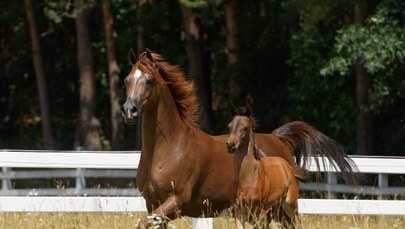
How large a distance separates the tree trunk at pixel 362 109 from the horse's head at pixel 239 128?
54.3 ft

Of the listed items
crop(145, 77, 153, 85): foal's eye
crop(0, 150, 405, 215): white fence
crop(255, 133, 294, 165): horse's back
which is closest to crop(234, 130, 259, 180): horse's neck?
crop(145, 77, 153, 85): foal's eye

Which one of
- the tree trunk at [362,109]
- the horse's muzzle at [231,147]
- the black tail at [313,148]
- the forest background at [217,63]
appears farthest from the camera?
the tree trunk at [362,109]

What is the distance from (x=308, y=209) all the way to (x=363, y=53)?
447 inches

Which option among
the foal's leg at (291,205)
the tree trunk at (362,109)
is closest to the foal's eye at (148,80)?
the foal's leg at (291,205)

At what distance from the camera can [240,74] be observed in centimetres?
3591

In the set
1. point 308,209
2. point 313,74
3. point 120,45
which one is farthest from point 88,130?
point 308,209

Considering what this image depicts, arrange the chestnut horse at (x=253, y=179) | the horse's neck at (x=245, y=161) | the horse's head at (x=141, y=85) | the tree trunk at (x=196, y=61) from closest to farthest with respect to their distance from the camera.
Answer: the chestnut horse at (x=253, y=179), the horse's neck at (x=245, y=161), the horse's head at (x=141, y=85), the tree trunk at (x=196, y=61)

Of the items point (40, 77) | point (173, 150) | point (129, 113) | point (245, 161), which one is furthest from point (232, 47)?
point (245, 161)

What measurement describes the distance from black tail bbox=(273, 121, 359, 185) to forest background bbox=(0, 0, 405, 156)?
883 cm

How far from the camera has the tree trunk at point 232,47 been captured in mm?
36000

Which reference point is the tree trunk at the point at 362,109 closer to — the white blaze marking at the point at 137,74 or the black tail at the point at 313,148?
the black tail at the point at 313,148

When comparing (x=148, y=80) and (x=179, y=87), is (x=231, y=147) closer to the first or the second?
(x=148, y=80)

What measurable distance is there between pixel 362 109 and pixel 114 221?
15911mm

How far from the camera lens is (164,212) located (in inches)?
466
